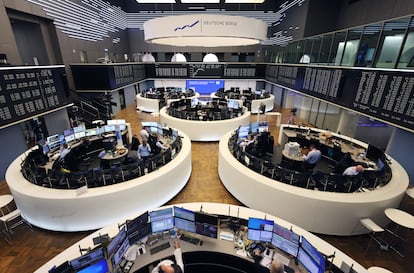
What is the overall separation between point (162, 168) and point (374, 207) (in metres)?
5.05

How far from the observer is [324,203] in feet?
14.5

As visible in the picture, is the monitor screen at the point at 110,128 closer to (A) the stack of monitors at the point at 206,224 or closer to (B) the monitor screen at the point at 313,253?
(A) the stack of monitors at the point at 206,224

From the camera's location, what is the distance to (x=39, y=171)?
4.82 meters

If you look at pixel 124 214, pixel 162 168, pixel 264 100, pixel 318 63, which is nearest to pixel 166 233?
pixel 124 214

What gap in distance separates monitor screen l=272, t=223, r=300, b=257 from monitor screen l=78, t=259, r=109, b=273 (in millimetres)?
2586

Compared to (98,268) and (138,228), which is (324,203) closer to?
(138,228)

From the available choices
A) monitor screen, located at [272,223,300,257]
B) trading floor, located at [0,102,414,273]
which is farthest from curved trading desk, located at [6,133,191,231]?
monitor screen, located at [272,223,300,257]

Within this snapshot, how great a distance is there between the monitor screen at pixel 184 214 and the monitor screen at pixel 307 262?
1778mm

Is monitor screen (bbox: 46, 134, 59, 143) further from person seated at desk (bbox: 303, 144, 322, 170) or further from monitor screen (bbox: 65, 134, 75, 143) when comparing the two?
person seated at desk (bbox: 303, 144, 322, 170)

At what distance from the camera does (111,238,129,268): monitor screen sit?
2967 millimetres

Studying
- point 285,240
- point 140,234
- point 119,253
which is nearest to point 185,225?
point 140,234

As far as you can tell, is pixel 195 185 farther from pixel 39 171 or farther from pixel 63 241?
pixel 39 171

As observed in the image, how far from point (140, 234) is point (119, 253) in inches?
17.0

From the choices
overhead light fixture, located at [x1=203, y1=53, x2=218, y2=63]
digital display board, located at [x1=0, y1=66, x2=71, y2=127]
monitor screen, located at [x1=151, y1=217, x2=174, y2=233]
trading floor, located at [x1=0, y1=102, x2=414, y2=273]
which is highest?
overhead light fixture, located at [x1=203, y1=53, x2=218, y2=63]
